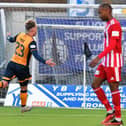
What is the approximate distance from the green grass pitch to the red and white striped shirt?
3.70 feet

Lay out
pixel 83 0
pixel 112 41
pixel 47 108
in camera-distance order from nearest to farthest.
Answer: pixel 112 41 < pixel 47 108 < pixel 83 0

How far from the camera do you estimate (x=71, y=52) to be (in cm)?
1461

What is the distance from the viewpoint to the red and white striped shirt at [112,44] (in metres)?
9.23

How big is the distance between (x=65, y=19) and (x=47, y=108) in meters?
2.45

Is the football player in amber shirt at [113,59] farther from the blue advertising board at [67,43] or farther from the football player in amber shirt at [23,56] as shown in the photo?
the blue advertising board at [67,43]

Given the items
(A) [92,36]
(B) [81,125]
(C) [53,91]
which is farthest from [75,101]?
(B) [81,125]

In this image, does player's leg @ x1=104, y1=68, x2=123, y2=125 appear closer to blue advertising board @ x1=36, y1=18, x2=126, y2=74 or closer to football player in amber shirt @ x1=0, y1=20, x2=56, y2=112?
football player in amber shirt @ x1=0, y1=20, x2=56, y2=112

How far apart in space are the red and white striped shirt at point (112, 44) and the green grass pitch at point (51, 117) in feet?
3.70

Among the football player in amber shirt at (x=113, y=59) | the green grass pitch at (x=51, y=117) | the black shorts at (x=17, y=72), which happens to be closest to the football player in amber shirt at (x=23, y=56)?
the black shorts at (x=17, y=72)

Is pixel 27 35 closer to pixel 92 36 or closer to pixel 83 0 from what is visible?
pixel 92 36

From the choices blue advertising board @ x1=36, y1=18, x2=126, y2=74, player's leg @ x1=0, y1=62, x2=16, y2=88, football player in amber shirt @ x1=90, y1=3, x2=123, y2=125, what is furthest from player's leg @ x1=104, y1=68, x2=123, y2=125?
blue advertising board @ x1=36, y1=18, x2=126, y2=74

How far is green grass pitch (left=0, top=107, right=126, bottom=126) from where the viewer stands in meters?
9.98

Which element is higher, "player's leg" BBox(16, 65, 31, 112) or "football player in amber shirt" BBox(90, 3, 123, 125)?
"football player in amber shirt" BBox(90, 3, 123, 125)

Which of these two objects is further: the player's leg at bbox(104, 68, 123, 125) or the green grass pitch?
the green grass pitch
